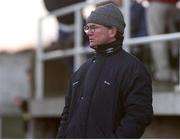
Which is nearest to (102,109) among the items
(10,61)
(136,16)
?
(136,16)

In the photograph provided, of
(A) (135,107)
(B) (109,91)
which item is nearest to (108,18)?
(B) (109,91)

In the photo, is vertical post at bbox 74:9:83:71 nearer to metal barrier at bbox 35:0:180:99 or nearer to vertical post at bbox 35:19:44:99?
metal barrier at bbox 35:0:180:99

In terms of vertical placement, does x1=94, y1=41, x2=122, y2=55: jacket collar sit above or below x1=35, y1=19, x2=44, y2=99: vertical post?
above

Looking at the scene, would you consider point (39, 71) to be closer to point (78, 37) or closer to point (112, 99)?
point (78, 37)

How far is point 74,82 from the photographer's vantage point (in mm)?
3975

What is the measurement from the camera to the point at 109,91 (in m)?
3.74

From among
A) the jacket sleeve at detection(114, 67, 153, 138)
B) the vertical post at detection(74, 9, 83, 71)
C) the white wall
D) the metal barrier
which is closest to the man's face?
the jacket sleeve at detection(114, 67, 153, 138)

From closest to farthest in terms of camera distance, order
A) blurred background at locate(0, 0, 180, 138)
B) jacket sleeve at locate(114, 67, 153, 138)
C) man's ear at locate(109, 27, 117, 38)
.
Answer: jacket sleeve at locate(114, 67, 153, 138) → man's ear at locate(109, 27, 117, 38) → blurred background at locate(0, 0, 180, 138)

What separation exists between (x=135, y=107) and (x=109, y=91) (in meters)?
0.19

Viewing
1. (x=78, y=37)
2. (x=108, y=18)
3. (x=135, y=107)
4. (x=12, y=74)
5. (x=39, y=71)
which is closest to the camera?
(x=135, y=107)

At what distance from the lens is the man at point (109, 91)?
3662 mm

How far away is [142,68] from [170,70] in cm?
360

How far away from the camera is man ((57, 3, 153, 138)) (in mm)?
3662

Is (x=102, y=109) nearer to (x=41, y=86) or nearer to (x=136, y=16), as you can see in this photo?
(x=136, y=16)
